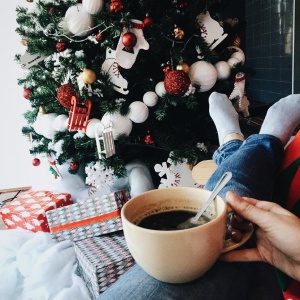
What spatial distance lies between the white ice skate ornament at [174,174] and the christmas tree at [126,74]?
0.12 ft

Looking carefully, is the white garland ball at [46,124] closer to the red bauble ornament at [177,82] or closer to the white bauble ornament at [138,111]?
the white bauble ornament at [138,111]

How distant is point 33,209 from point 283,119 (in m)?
0.94

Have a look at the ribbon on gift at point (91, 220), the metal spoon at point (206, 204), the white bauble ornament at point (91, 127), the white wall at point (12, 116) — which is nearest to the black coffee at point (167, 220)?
the metal spoon at point (206, 204)

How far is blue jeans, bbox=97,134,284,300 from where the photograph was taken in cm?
40

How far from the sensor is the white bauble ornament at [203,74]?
1079 millimetres

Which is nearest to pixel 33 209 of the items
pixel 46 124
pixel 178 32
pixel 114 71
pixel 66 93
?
pixel 46 124

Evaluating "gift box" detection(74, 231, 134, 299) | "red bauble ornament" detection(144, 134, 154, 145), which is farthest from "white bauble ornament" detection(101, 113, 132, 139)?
"gift box" detection(74, 231, 134, 299)

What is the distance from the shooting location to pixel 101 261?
0.86 m

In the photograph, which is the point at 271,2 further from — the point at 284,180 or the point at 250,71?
the point at 284,180

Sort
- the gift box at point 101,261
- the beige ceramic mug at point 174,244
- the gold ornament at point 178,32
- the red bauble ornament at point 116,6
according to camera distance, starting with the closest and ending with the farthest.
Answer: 1. the beige ceramic mug at point 174,244
2. the gift box at point 101,261
3. the red bauble ornament at point 116,6
4. the gold ornament at point 178,32

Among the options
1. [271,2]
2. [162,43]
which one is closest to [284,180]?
[162,43]

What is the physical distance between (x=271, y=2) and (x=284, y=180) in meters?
2.66

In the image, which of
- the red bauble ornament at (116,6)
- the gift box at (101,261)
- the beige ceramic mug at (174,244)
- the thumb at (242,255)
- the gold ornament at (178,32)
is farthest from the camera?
the gold ornament at (178,32)

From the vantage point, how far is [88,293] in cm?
92
